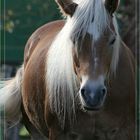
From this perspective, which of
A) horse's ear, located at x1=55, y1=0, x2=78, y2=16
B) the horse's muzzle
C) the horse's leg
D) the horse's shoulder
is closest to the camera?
the horse's muzzle

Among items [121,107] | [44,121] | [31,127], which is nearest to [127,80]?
[121,107]

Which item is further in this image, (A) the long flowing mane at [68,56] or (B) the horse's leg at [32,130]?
(B) the horse's leg at [32,130]

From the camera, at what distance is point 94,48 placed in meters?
4.24

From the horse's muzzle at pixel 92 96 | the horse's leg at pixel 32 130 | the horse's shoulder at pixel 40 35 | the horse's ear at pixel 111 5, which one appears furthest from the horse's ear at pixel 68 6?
the horse's leg at pixel 32 130

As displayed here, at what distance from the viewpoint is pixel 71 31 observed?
4391mm

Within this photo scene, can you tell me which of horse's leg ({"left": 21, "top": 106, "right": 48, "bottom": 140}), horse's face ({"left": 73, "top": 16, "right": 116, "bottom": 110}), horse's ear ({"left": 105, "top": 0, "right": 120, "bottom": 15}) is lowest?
horse's leg ({"left": 21, "top": 106, "right": 48, "bottom": 140})

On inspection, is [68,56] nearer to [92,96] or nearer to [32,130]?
[92,96]

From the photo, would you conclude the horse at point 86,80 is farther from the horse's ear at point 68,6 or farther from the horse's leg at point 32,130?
the horse's leg at point 32,130

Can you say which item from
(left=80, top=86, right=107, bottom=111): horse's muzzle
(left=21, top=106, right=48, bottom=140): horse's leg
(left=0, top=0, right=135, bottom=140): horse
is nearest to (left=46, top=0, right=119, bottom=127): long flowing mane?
(left=0, top=0, right=135, bottom=140): horse

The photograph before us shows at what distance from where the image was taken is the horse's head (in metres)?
4.09

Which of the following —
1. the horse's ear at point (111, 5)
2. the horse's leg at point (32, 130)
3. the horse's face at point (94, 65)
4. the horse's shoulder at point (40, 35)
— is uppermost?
the horse's ear at point (111, 5)

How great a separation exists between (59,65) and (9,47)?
4.85 metres

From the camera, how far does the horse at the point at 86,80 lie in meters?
4.23

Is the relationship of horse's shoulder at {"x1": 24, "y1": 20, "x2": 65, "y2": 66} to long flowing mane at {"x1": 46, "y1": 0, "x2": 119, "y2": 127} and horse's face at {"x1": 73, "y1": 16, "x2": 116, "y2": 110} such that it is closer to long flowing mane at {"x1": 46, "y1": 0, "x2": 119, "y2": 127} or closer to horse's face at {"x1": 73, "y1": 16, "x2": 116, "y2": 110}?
long flowing mane at {"x1": 46, "y1": 0, "x2": 119, "y2": 127}
